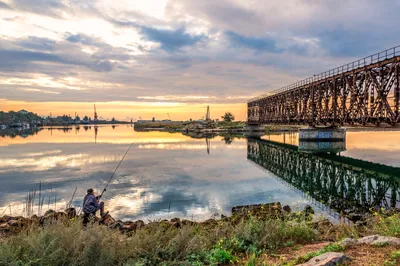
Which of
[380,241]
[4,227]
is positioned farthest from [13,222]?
[380,241]

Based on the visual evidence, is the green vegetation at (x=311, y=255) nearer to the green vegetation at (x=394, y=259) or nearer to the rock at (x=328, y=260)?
the rock at (x=328, y=260)

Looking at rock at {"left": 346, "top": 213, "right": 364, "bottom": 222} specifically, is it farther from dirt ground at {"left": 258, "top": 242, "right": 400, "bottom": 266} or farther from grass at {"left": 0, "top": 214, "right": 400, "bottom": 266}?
dirt ground at {"left": 258, "top": 242, "right": 400, "bottom": 266}

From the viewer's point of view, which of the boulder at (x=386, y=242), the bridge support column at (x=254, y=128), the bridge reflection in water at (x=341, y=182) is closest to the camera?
the boulder at (x=386, y=242)

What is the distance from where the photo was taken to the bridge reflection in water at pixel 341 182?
1908cm

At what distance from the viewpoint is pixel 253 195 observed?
21.2 metres

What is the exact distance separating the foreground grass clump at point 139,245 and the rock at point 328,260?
1.54 m

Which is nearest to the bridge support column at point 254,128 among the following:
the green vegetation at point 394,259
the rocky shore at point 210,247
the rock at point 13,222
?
the rock at point 13,222

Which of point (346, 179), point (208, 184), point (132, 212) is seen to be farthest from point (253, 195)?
point (346, 179)

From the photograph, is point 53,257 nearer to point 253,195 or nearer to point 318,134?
point 253,195

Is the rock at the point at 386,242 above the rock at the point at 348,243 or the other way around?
above

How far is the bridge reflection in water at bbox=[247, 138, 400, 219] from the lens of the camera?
19078 mm

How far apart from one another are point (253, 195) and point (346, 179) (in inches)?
519

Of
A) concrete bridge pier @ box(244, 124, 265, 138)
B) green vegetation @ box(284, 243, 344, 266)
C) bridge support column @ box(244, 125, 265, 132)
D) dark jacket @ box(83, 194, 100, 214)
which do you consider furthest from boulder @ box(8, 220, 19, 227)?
bridge support column @ box(244, 125, 265, 132)

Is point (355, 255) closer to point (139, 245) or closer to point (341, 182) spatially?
point (139, 245)
